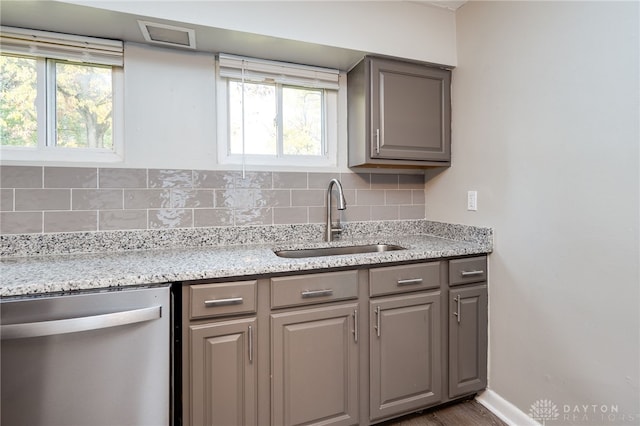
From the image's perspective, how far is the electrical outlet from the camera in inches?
74.5

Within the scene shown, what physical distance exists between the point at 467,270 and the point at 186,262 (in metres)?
1.47

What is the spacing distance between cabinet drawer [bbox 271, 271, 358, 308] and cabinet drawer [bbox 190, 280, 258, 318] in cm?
10

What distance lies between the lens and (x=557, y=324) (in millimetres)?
1470

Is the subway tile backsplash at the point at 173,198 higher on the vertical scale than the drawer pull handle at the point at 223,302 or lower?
higher

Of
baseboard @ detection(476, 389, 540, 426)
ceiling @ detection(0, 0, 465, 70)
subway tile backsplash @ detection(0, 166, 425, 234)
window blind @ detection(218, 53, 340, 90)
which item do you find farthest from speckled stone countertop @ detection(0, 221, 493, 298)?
ceiling @ detection(0, 0, 465, 70)

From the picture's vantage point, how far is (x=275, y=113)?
201 cm

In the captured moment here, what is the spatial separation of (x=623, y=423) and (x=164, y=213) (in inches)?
90.1

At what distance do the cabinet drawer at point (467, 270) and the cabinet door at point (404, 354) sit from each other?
0.16 meters

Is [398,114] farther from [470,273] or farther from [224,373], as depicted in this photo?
[224,373]

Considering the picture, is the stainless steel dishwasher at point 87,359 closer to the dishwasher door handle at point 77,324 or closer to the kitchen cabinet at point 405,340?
the dishwasher door handle at point 77,324

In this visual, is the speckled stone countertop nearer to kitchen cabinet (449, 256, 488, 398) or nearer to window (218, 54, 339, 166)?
kitchen cabinet (449, 256, 488, 398)

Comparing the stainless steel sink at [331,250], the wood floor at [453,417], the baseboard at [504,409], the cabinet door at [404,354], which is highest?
the stainless steel sink at [331,250]

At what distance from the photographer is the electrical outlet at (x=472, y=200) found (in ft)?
6.21

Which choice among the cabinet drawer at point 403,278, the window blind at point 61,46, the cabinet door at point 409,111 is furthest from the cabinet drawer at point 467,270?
the window blind at point 61,46
